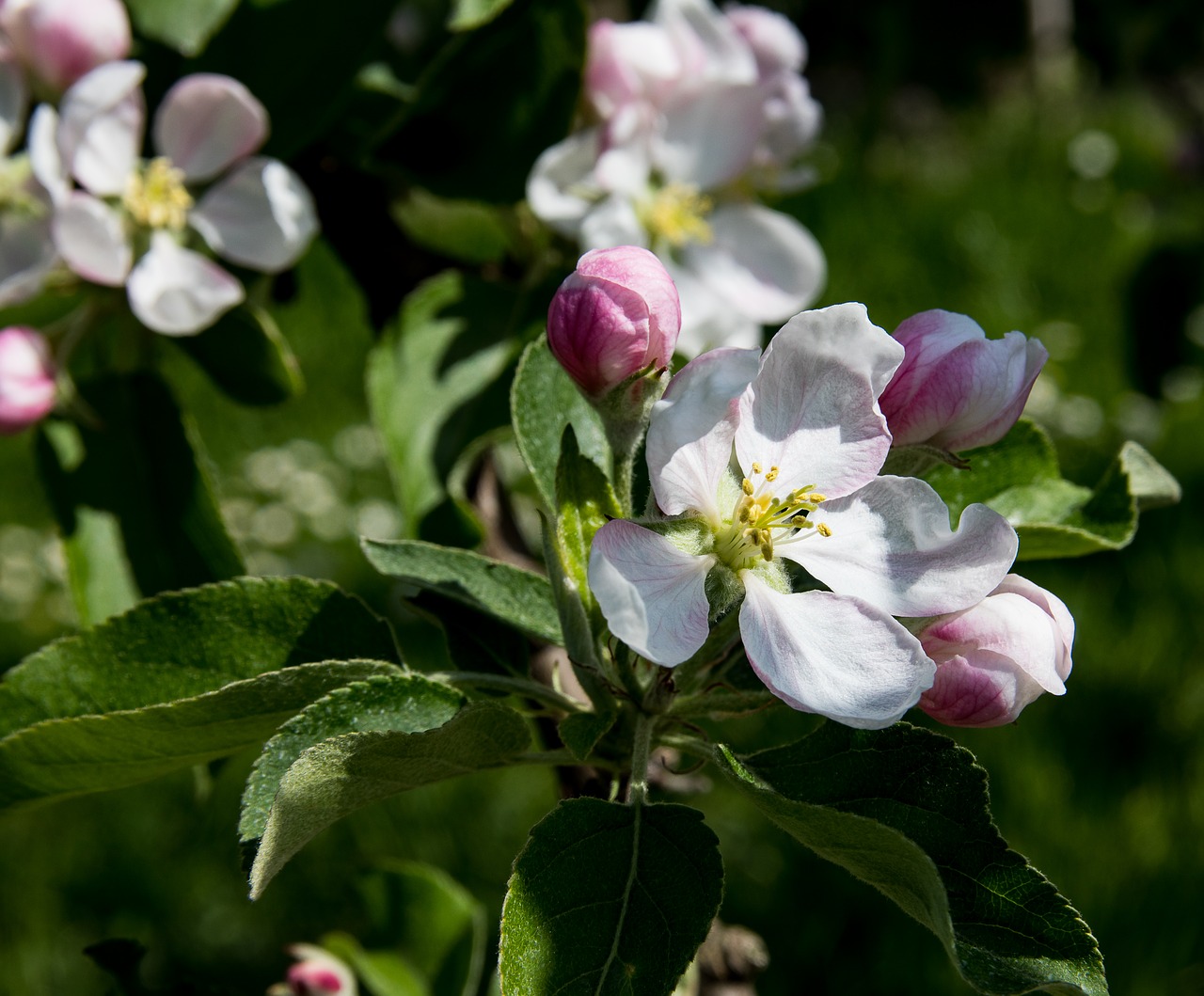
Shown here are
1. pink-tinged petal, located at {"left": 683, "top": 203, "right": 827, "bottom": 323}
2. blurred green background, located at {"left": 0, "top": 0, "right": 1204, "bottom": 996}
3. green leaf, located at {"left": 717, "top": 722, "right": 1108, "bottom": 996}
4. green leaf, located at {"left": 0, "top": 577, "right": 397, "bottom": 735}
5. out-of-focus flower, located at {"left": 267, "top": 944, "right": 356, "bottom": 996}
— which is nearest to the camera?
green leaf, located at {"left": 717, "top": 722, "right": 1108, "bottom": 996}

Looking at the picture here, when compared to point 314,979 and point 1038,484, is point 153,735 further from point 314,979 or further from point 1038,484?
point 1038,484

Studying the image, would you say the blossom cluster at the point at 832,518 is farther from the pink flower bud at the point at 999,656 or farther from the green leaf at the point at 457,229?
the green leaf at the point at 457,229

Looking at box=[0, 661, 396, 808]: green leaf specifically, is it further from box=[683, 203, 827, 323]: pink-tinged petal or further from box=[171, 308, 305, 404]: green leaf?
box=[683, 203, 827, 323]: pink-tinged petal

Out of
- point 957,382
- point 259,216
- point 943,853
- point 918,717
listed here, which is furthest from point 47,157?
point 918,717

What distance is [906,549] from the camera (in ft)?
2.25

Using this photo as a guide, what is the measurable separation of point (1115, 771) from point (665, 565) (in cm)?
186

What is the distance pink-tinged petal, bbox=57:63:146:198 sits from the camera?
39.2 inches

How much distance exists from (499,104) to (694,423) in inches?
22.3

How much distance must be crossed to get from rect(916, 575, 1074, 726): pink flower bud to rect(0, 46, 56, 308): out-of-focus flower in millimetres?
735

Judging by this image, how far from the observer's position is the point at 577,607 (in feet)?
2.29

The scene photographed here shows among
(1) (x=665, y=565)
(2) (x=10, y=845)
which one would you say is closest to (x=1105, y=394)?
(2) (x=10, y=845)

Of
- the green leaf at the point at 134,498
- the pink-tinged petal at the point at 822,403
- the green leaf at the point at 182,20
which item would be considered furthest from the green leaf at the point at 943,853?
the green leaf at the point at 182,20

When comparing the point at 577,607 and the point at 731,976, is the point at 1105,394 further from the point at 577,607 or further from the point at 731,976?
the point at 577,607

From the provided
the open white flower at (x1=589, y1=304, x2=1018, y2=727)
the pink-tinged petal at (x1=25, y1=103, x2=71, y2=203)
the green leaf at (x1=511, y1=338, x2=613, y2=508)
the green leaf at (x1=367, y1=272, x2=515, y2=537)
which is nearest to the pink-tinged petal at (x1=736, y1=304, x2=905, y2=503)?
the open white flower at (x1=589, y1=304, x2=1018, y2=727)
